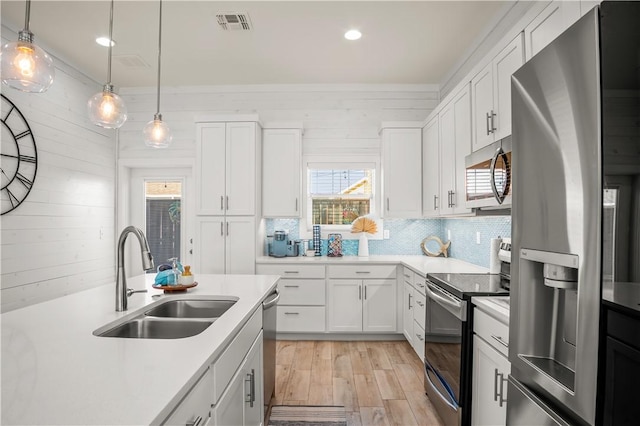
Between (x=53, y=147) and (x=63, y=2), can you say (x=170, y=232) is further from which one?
(x=63, y=2)

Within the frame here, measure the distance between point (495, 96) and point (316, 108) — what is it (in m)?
2.54

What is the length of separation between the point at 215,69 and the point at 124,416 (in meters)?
3.93

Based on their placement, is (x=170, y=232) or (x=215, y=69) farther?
(x=170, y=232)

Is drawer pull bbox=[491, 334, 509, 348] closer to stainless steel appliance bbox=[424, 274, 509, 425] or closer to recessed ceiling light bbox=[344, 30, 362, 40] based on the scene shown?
stainless steel appliance bbox=[424, 274, 509, 425]

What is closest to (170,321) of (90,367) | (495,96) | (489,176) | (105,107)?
(90,367)

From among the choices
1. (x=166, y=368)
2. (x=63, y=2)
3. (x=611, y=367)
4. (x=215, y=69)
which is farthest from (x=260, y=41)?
(x=611, y=367)

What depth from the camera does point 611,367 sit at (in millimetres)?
835

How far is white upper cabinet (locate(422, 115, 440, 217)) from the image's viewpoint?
361cm

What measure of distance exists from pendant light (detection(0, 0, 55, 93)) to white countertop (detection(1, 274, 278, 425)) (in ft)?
3.22

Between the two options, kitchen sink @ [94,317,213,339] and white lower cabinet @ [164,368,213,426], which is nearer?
white lower cabinet @ [164,368,213,426]

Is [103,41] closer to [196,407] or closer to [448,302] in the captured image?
[196,407]

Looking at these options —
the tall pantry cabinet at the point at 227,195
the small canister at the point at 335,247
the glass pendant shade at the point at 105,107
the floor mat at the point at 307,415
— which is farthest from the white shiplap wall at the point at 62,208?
the small canister at the point at 335,247

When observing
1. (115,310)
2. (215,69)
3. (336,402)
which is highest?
(215,69)

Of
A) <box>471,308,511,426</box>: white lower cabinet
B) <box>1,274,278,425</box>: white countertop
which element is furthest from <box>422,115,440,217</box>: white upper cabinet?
<box>1,274,278,425</box>: white countertop
